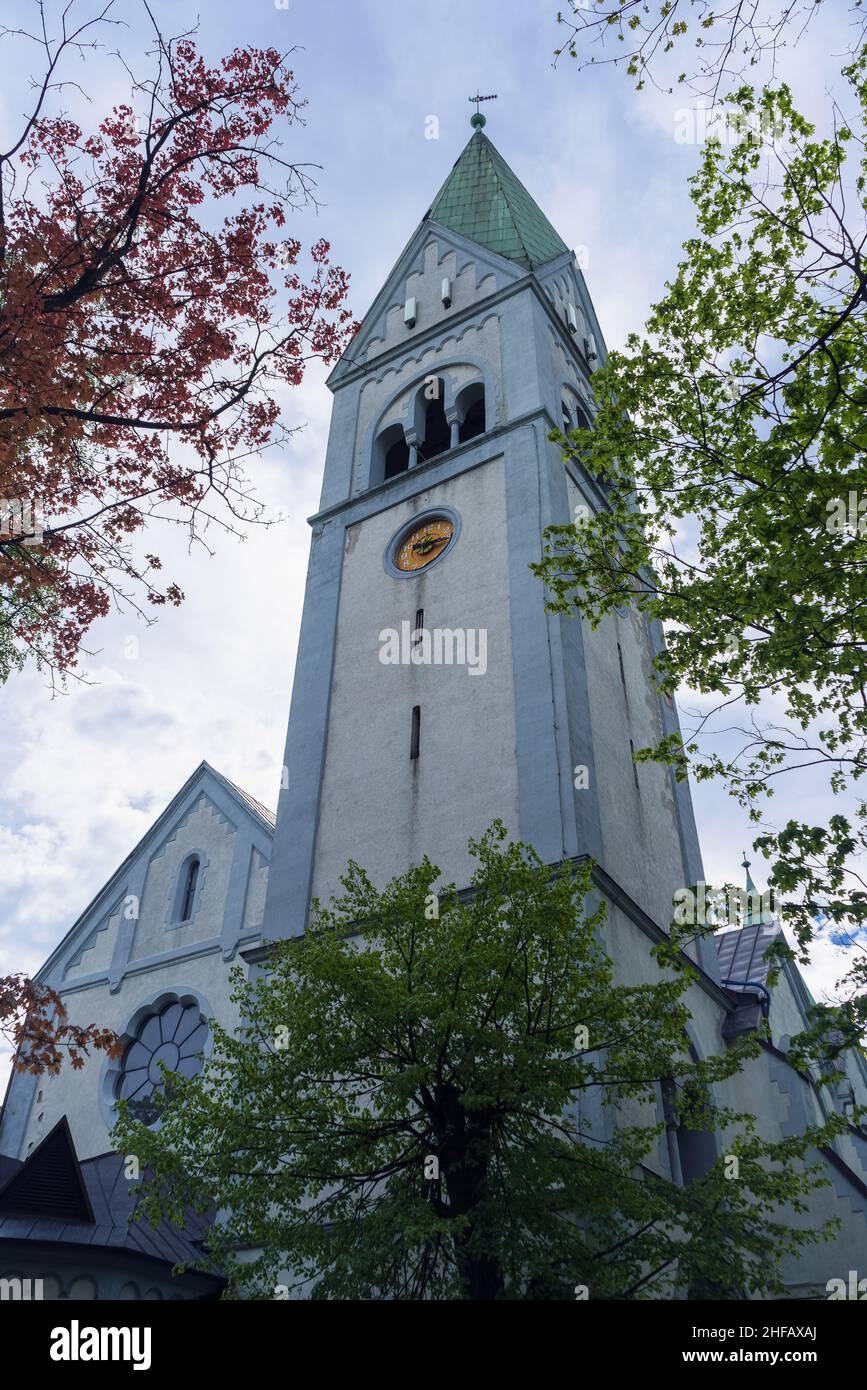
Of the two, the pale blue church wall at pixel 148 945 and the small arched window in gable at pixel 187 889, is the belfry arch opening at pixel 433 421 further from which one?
the small arched window in gable at pixel 187 889

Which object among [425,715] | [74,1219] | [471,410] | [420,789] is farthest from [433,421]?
[74,1219]

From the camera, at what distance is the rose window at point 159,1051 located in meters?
19.8

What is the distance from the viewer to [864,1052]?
32.2 ft

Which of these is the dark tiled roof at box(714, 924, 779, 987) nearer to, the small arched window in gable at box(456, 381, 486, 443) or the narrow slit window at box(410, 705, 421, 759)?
the narrow slit window at box(410, 705, 421, 759)

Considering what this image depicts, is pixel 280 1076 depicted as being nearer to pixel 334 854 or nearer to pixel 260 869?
pixel 334 854

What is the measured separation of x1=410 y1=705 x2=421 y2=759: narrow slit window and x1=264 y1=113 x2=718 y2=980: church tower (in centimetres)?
4

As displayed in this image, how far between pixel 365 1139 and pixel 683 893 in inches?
192

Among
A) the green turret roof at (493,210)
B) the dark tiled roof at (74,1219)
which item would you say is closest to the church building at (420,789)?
the dark tiled roof at (74,1219)

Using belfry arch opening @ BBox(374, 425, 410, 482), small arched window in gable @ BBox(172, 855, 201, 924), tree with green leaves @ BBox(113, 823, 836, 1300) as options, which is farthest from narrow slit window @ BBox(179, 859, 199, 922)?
tree with green leaves @ BBox(113, 823, 836, 1300)

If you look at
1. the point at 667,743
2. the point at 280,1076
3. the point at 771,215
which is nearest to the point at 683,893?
the point at 667,743

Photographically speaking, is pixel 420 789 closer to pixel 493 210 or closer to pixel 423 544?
pixel 423 544

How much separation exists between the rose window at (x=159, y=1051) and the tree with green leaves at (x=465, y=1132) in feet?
27.5

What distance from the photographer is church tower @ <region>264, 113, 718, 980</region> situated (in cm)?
1812
